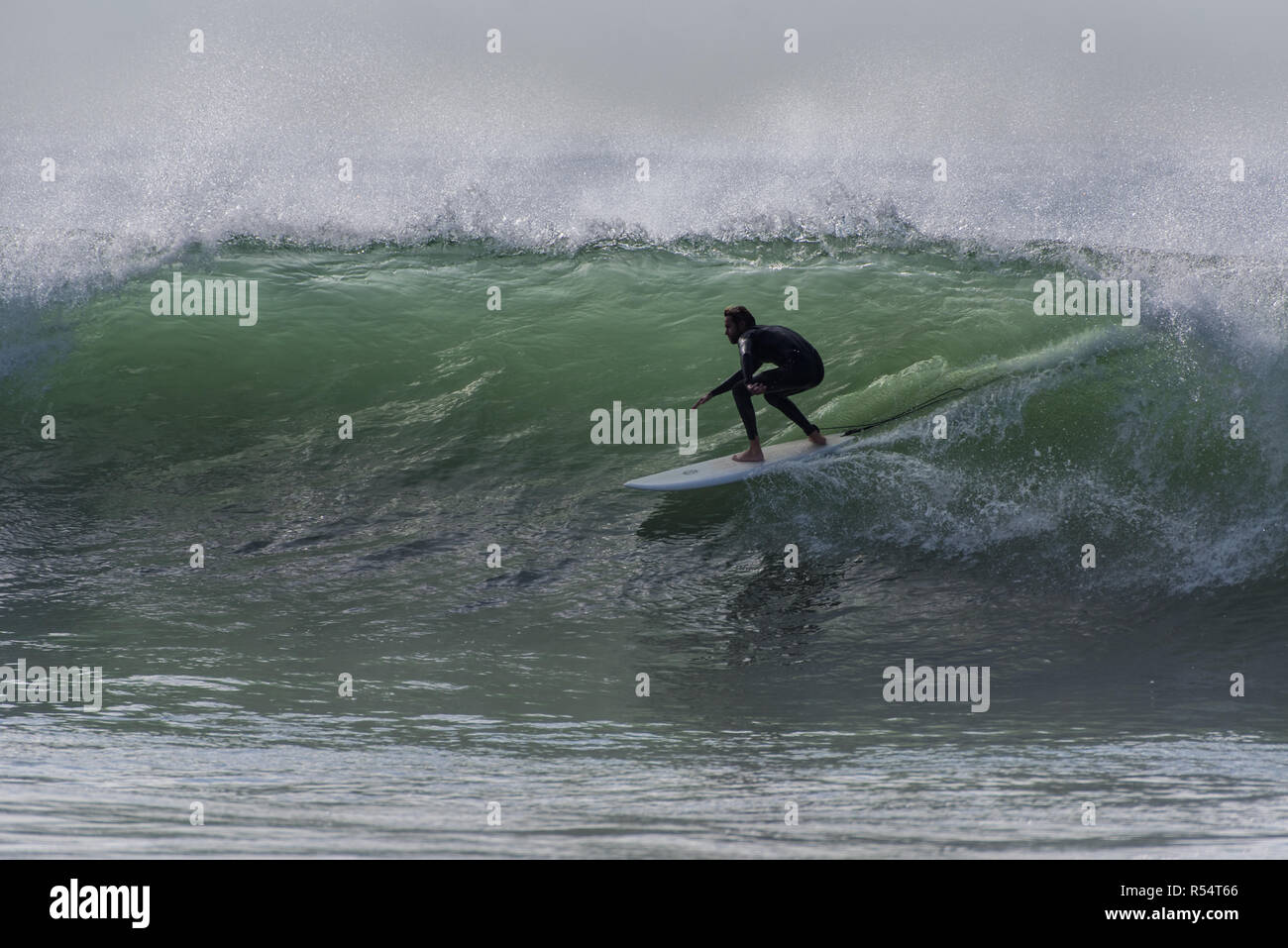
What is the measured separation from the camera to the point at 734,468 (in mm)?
7562

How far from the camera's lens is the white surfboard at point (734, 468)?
751cm

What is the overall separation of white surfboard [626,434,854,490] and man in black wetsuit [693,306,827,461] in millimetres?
185

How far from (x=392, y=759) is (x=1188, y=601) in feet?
14.8

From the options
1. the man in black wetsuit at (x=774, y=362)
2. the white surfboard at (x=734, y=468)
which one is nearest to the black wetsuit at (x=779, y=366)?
the man in black wetsuit at (x=774, y=362)

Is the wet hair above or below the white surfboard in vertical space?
above

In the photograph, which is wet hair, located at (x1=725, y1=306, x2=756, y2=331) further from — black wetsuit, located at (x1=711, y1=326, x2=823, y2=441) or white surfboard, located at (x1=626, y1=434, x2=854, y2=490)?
white surfboard, located at (x1=626, y1=434, x2=854, y2=490)

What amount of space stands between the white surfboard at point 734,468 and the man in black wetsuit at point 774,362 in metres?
0.18

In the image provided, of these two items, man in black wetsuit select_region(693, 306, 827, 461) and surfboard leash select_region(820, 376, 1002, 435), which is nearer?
man in black wetsuit select_region(693, 306, 827, 461)

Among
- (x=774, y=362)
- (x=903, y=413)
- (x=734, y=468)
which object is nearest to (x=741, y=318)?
(x=774, y=362)

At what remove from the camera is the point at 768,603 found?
6.81 metres

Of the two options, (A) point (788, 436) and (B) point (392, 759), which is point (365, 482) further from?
(B) point (392, 759)

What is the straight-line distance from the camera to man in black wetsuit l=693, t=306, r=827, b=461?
291 inches

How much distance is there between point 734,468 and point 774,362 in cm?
68

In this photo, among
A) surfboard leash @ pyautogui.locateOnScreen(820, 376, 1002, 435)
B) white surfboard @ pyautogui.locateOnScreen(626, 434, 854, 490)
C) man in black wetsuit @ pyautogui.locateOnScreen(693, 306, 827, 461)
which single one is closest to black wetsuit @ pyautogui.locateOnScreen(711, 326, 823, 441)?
man in black wetsuit @ pyautogui.locateOnScreen(693, 306, 827, 461)
